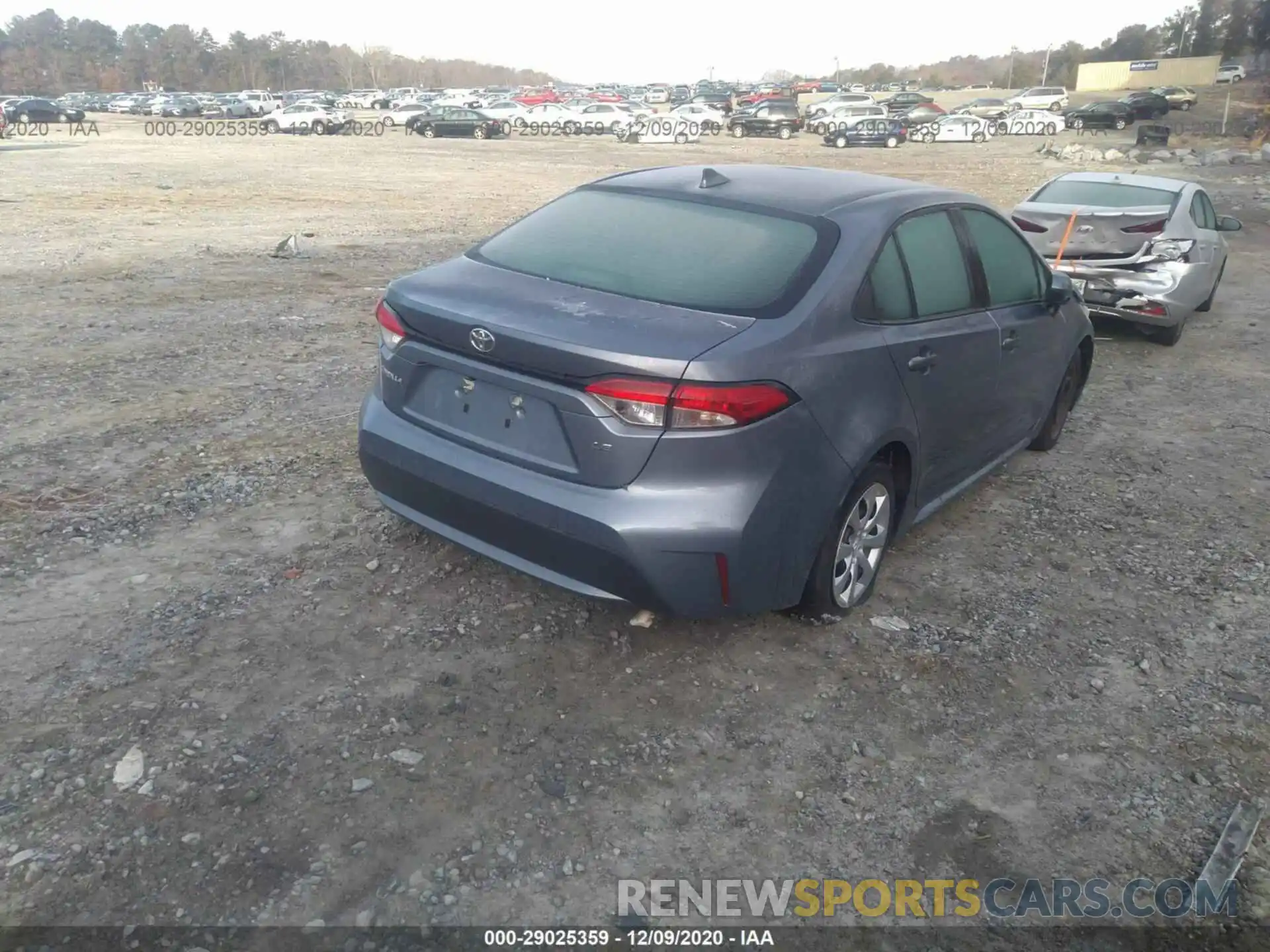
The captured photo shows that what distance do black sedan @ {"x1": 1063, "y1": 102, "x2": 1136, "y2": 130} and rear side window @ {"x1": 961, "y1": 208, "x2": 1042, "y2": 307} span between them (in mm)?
51825

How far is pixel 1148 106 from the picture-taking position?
53469mm

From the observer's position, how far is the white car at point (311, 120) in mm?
48875

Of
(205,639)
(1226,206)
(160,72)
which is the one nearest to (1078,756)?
(205,639)

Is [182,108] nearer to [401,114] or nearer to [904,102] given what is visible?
[401,114]

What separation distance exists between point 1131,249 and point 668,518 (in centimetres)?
705

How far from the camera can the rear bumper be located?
322cm

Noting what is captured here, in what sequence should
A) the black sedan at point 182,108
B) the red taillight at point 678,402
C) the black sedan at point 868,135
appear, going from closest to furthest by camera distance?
the red taillight at point 678,402 < the black sedan at point 868,135 < the black sedan at point 182,108

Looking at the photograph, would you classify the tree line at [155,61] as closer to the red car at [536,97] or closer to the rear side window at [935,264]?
A: the red car at [536,97]

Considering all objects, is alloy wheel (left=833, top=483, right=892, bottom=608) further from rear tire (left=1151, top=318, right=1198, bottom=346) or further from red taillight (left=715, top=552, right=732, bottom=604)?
rear tire (left=1151, top=318, right=1198, bottom=346)

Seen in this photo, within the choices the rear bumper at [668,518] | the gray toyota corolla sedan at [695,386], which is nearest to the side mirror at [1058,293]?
the gray toyota corolla sedan at [695,386]

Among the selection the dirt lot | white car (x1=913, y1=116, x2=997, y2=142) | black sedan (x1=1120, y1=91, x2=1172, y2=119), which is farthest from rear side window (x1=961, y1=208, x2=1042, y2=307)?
black sedan (x1=1120, y1=91, x2=1172, y2=119)

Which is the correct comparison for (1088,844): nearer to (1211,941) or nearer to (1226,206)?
(1211,941)

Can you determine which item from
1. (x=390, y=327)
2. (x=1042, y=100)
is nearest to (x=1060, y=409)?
(x=390, y=327)

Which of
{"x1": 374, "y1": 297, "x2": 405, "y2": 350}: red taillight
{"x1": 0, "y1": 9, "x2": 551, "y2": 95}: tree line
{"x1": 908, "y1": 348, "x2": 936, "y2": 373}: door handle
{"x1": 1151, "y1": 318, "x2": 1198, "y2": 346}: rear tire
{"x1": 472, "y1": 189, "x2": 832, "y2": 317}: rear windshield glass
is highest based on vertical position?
{"x1": 0, "y1": 9, "x2": 551, "y2": 95}: tree line
